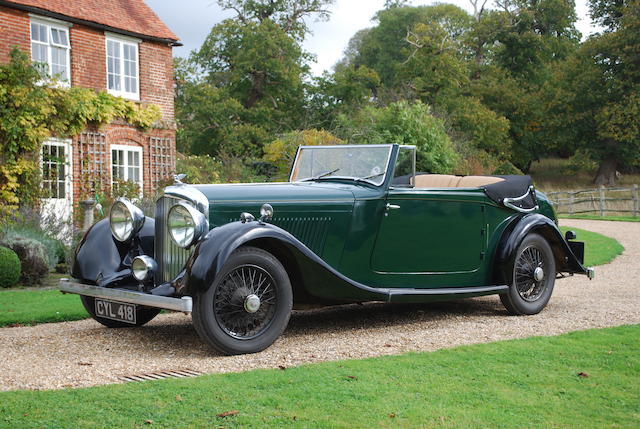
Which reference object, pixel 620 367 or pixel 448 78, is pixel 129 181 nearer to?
pixel 620 367

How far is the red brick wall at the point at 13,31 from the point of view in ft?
50.2

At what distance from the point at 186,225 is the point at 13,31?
1184 cm

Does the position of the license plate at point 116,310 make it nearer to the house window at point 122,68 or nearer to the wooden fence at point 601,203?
the house window at point 122,68

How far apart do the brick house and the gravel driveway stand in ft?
29.7

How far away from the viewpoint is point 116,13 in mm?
18109

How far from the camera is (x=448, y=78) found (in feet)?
136

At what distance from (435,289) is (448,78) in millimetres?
36084

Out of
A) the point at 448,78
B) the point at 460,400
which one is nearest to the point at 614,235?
the point at 460,400

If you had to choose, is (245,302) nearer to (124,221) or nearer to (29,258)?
(124,221)

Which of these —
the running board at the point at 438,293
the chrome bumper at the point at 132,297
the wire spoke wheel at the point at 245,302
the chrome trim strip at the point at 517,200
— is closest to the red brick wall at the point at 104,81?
the chrome bumper at the point at 132,297

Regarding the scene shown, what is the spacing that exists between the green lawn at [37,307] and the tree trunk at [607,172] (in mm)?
37548

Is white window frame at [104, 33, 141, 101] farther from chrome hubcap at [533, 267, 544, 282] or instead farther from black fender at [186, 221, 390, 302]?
black fender at [186, 221, 390, 302]

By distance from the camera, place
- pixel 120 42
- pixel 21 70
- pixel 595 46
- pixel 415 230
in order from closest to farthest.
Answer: pixel 415 230 → pixel 21 70 → pixel 120 42 → pixel 595 46

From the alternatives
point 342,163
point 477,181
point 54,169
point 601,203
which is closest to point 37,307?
point 342,163
